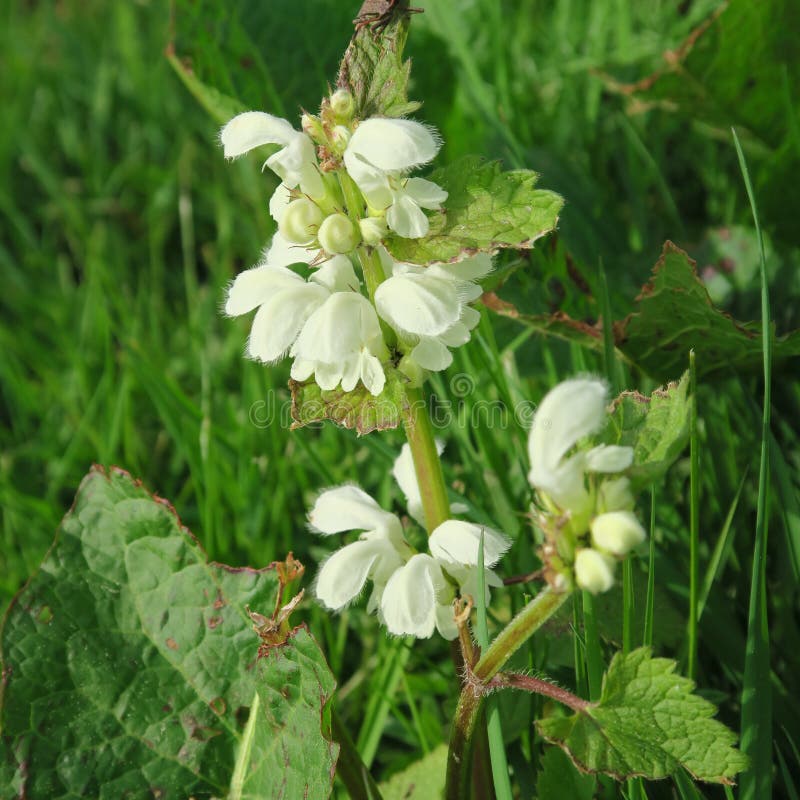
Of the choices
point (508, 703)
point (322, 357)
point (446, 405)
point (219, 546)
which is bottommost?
point (508, 703)

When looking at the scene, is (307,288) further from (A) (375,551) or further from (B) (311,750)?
(B) (311,750)

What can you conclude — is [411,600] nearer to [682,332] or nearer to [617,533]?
[617,533]

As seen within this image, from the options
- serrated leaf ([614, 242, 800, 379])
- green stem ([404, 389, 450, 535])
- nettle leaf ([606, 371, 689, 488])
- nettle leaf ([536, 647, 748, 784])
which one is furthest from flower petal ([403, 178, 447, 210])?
serrated leaf ([614, 242, 800, 379])

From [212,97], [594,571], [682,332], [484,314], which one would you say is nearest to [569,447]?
[594,571]

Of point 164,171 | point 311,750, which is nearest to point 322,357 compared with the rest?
point 311,750

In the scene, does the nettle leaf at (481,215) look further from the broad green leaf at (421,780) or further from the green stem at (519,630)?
the broad green leaf at (421,780)

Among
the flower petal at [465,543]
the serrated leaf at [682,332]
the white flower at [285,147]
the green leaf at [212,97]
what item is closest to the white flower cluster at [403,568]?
the flower petal at [465,543]
